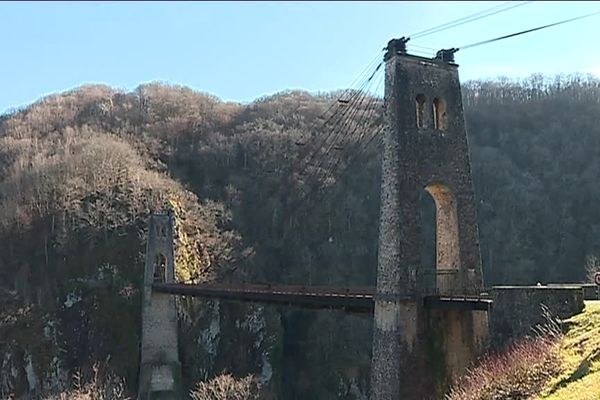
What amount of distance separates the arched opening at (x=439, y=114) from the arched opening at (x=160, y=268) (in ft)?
74.2

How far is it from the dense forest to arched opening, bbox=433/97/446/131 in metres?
22.1

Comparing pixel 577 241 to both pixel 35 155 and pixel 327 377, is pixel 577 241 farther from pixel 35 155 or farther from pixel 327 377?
pixel 35 155

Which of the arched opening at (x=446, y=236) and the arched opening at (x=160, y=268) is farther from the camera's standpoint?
the arched opening at (x=160, y=268)

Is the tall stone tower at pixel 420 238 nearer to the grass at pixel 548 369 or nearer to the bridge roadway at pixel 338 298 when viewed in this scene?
the bridge roadway at pixel 338 298

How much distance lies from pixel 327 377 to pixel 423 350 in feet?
77.5

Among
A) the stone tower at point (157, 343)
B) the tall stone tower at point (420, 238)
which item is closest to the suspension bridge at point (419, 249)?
the tall stone tower at point (420, 238)

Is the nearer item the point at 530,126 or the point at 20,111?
the point at 530,126

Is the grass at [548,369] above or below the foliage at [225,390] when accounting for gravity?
above

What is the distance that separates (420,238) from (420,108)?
3.51 metres

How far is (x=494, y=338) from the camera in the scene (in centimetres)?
1582

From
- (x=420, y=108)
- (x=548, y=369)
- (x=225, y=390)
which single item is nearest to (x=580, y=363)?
(x=548, y=369)

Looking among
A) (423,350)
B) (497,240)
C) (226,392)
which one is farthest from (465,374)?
(497,240)

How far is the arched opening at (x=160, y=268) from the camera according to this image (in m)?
36.4

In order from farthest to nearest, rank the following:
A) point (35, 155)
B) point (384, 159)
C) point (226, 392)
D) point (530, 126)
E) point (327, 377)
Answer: point (530, 126), point (35, 155), point (327, 377), point (226, 392), point (384, 159)
